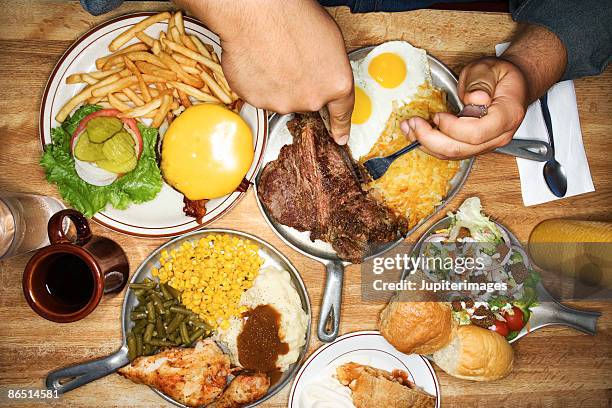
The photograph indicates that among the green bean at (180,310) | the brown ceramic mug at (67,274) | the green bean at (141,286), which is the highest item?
the brown ceramic mug at (67,274)

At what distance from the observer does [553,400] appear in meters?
2.95

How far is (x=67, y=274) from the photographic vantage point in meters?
2.41

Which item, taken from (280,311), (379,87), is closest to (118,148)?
(280,311)

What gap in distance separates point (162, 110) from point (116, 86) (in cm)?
27

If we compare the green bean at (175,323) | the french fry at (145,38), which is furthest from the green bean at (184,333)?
the french fry at (145,38)

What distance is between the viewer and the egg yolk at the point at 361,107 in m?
2.55

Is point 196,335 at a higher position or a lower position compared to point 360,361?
higher

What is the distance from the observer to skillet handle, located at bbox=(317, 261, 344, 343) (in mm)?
2691

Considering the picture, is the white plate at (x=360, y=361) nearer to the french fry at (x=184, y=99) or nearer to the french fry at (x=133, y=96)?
the french fry at (x=184, y=99)

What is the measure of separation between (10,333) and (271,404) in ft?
5.13

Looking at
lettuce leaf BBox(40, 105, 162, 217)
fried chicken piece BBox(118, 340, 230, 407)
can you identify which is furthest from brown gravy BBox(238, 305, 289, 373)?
lettuce leaf BBox(40, 105, 162, 217)

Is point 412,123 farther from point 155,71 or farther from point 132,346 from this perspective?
point 132,346

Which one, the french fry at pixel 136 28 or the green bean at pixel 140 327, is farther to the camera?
the green bean at pixel 140 327

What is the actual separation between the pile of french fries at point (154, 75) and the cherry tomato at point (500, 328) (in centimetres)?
199
